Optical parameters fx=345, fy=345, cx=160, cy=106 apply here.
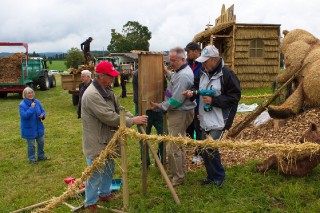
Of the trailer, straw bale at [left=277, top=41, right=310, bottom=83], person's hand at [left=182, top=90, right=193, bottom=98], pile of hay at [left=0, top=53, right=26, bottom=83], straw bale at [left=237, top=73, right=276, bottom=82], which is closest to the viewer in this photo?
person's hand at [left=182, top=90, right=193, bottom=98]

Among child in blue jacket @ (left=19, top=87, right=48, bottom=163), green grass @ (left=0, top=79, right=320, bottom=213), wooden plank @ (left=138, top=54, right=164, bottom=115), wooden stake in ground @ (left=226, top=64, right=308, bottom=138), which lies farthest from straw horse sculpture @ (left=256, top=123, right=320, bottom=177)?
child in blue jacket @ (left=19, top=87, right=48, bottom=163)

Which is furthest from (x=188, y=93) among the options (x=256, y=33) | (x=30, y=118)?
(x=256, y=33)

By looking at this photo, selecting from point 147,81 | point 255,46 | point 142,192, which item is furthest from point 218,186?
point 255,46

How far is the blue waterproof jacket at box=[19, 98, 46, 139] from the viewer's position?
21.6ft

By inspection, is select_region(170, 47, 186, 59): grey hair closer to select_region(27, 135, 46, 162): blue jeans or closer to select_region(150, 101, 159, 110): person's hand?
select_region(150, 101, 159, 110): person's hand

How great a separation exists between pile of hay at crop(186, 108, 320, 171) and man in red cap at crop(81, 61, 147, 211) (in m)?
1.92

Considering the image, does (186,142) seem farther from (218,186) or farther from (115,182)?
(115,182)

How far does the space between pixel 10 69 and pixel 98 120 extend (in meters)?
16.0

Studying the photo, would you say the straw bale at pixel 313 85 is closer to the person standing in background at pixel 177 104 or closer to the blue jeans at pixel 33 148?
the person standing in background at pixel 177 104

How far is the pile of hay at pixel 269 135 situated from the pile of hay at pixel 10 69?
14.3 metres

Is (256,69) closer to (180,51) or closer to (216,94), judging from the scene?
(180,51)

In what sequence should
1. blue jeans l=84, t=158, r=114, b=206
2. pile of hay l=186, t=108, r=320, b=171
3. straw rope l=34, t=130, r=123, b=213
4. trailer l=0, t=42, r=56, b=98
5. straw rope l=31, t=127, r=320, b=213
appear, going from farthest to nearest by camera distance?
trailer l=0, t=42, r=56, b=98, pile of hay l=186, t=108, r=320, b=171, blue jeans l=84, t=158, r=114, b=206, straw rope l=34, t=130, r=123, b=213, straw rope l=31, t=127, r=320, b=213

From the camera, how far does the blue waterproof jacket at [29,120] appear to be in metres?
6.57

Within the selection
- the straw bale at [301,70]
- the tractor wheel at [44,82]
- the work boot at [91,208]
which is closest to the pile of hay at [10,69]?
the tractor wheel at [44,82]
